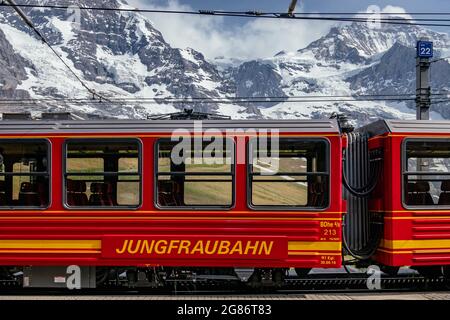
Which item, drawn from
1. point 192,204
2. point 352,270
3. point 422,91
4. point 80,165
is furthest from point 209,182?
point 422,91

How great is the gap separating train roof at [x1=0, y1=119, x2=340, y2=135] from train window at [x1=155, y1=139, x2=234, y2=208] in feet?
1.03

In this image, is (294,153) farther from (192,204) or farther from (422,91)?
(422,91)

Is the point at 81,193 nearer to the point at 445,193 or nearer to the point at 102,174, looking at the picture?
the point at 102,174

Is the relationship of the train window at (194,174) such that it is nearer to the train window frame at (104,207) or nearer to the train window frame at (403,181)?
the train window frame at (104,207)

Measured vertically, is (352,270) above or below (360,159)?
below

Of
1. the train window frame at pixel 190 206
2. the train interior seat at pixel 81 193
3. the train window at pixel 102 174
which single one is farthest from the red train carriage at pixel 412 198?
the train interior seat at pixel 81 193

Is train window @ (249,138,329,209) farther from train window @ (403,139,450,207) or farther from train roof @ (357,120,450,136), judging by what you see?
train window @ (403,139,450,207)

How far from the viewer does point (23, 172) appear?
1185 centimetres

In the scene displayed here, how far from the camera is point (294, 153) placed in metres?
11.8

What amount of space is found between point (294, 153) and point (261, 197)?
1.02 metres

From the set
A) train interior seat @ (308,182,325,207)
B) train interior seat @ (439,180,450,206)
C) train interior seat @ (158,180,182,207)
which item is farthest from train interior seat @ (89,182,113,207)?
train interior seat @ (439,180,450,206)

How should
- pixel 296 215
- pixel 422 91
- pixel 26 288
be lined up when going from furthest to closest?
pixel 422 91, pixel 26 288, pixel 296 215

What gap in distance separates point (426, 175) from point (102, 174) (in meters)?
5.91

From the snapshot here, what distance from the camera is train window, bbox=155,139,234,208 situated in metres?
11.6
